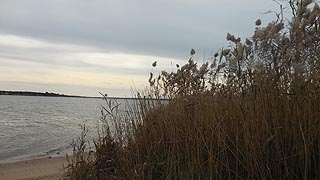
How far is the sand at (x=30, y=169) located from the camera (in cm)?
880

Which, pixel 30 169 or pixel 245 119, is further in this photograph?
pixel 30 169

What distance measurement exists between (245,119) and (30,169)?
849 cm

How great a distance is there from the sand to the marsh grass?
4126 mm

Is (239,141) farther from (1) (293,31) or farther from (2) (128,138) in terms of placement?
(2) (128,138)

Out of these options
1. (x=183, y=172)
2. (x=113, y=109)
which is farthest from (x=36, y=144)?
(x=183, y=172)

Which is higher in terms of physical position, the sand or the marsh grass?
the marsh grass

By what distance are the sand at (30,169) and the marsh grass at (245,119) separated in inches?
162

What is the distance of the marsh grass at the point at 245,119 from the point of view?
296cm

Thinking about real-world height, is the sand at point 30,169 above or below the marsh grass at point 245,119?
below

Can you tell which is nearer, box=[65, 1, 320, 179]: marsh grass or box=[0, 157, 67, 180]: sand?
box=[65, 1, 320, 179]: marsh grass

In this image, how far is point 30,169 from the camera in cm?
1036

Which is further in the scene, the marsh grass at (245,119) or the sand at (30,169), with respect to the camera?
the sand at (30,169)

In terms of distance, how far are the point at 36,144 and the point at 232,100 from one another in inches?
603

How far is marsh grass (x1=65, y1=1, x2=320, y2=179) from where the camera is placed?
2965mm
